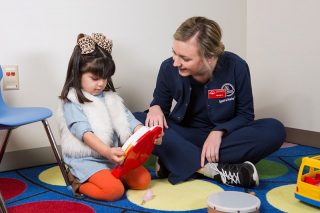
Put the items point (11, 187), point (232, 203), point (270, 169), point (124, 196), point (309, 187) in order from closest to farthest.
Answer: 1. point (232, 203)
2. point (309, 187)
3. point (124, 196)
4. point (11, 187)
5. point (270, 169)

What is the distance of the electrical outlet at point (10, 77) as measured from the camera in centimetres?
147

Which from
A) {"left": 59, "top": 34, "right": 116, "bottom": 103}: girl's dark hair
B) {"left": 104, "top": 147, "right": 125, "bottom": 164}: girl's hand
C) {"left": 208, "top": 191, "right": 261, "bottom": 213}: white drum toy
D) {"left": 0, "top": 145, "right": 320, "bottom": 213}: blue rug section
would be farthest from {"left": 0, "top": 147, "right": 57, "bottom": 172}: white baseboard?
{"left": 208, "top": 191, "right": 261, "bottom": 213}: white drum toy

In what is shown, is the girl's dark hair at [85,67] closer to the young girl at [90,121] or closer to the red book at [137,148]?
the young girl at [90,121]

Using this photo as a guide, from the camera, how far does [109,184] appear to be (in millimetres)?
1163

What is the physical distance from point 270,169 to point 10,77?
1.07 m

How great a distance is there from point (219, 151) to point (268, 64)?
867 mm

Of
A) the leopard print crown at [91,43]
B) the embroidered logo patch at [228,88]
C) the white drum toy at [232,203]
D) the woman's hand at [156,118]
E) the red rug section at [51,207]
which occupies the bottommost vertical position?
the red rug section at [51,207]

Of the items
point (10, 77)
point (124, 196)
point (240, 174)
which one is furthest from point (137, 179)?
point (10, 77)

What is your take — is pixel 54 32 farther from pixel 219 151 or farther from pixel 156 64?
pixel 219 151

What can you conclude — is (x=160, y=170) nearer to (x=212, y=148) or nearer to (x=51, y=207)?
(x=212, y=148)

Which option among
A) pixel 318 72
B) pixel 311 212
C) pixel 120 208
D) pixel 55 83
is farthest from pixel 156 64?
pixel 311 212

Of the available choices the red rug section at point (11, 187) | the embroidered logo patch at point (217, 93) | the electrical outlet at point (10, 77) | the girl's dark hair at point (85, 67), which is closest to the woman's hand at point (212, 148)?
the embroidered logo patch at point (217, 93)

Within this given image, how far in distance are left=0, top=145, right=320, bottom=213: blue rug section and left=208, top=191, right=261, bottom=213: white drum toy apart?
0.10m

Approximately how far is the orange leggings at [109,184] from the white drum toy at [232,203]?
308 millimetres
